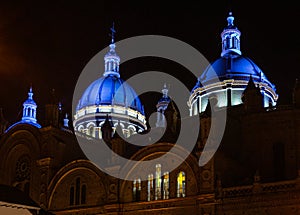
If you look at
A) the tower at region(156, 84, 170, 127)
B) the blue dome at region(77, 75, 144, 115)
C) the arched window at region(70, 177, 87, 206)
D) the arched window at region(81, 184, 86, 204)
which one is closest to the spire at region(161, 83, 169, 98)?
the tower at region(156, 84, 170, 127)

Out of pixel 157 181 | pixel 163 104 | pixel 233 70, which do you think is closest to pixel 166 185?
pixel 157 181

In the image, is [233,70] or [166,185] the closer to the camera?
[166,185]

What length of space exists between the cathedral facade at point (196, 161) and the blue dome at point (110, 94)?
35.5 feet

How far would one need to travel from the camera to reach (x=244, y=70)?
58.7 m

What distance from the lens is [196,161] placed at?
42.2 meters

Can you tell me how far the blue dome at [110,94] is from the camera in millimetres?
70062

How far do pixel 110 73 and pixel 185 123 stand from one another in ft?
91.3

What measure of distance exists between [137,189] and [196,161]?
6.26 meters

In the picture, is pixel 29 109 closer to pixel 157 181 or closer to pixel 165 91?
pixel 165 91

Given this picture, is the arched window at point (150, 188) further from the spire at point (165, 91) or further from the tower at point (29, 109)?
the tower at point (29, 109)

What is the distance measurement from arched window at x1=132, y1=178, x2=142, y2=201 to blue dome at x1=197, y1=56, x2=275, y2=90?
1706cm

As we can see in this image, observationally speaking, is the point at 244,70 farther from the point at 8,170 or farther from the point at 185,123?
the point at 8,170

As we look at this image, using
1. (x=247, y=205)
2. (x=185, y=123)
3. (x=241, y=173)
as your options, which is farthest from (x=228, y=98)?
(x=247, y=205)

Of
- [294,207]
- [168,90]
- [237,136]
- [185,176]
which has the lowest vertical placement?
[294,207]
